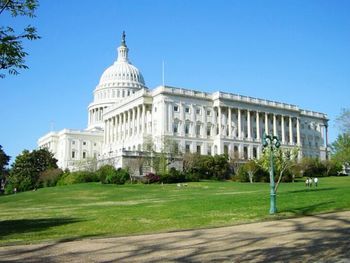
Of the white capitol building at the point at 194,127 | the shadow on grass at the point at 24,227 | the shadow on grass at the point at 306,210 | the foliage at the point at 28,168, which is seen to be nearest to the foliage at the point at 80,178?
the white capitol building at the point at 194,127

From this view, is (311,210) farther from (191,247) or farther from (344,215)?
(191,247)

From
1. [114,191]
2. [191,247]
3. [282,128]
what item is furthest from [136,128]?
[191,247]

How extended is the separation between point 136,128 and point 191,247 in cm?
10860

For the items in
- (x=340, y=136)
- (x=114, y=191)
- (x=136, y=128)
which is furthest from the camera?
(x=136, y=128)

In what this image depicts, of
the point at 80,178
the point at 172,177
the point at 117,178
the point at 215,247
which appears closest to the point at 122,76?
the point at 80,178

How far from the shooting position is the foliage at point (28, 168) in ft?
328

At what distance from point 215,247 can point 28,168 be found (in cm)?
9748

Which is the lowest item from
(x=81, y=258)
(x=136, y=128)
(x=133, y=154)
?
(x=81, y=258)

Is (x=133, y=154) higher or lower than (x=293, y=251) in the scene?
higher

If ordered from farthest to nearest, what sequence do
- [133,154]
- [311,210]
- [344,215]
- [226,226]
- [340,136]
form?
[133,154]
[340,136]
[311,210]
[344,215]
[226,226]

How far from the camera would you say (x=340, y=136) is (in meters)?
69.1

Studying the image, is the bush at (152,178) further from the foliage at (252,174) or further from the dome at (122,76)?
the dome at (122,76)

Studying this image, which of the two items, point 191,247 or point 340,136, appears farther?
point 340,136

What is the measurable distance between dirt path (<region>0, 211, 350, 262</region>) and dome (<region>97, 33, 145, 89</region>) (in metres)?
146
